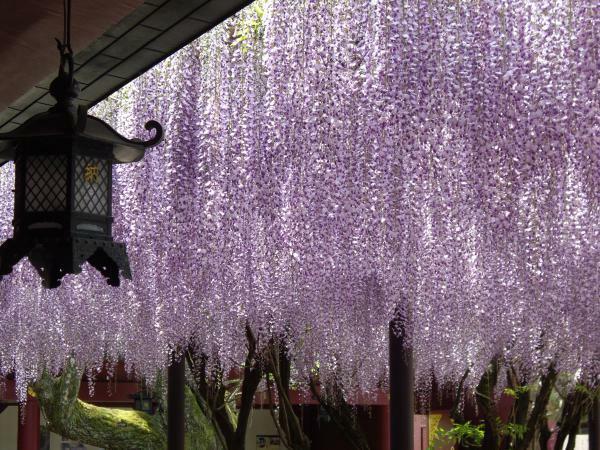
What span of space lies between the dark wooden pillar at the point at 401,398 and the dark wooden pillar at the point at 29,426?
8.79 metres

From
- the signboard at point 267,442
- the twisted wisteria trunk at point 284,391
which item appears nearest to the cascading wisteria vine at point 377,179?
the twisted wisteria trunk at point 284,391

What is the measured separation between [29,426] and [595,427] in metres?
8.15

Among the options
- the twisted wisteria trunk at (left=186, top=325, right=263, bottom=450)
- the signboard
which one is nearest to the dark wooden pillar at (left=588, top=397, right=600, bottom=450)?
the twisted wisteria trunk at (left=186, top=325, right=263, bottom=450)

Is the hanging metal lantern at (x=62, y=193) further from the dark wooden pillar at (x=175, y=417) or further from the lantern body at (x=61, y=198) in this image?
the dark wooden pillar at (x=175, y=417)

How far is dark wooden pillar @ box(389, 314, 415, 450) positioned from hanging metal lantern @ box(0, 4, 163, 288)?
2.61 meters

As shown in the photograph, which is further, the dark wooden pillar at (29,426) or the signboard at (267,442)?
the signboard at (267,442)

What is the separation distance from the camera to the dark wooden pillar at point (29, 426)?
41.3 ft

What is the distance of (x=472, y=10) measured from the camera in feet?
12.7

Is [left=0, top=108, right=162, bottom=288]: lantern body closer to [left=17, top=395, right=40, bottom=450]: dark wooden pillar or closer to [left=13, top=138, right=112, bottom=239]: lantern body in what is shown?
[left=13, top=138, right=112, bottom=239]: lantern body

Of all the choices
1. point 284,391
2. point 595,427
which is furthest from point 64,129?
point 595,427

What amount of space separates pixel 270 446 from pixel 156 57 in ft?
41.5

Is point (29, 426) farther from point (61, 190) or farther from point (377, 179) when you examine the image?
point (61, 190)

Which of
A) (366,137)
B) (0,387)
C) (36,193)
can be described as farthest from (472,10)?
(0,387)

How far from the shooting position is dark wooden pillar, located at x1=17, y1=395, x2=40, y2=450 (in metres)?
12.6
